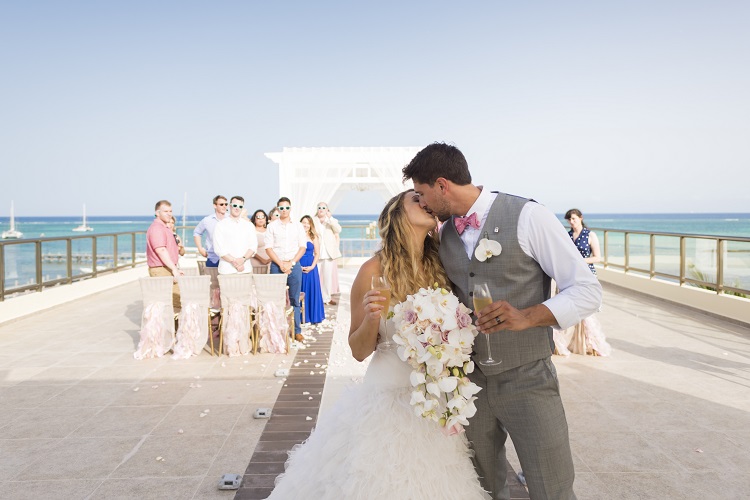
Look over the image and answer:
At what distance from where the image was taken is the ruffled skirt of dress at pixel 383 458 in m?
1.86

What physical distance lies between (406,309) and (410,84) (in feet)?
92.7

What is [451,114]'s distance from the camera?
126ft

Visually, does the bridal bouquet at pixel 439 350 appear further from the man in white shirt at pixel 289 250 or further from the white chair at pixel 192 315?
the man in white shirt at pixel 289 250

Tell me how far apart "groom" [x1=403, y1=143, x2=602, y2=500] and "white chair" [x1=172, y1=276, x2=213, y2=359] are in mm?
4813

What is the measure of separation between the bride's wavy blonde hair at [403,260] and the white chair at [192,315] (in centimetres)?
450

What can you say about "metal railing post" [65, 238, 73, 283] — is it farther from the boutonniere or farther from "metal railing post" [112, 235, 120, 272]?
the boutonniere

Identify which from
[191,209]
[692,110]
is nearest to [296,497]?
[692,110]

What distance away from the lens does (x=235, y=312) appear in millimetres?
6289

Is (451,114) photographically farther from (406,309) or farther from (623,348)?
(406,309)

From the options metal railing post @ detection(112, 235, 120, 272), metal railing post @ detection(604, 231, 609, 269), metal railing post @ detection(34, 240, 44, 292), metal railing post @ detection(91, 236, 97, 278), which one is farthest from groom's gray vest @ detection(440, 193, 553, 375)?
metal railing post @ detection(112, 235, 120, 272)

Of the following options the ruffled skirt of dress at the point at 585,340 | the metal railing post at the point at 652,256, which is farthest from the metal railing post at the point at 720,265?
the ruffled skirt of dress at the point at 585,340

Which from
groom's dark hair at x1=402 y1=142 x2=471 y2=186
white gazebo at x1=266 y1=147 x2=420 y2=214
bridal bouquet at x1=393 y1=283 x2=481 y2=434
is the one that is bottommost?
bridal bouquet at x1=393 y1=283 x2=481 y2=434

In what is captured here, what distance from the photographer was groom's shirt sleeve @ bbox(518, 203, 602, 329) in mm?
1705

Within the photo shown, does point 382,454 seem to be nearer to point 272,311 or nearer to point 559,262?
point 559,262
